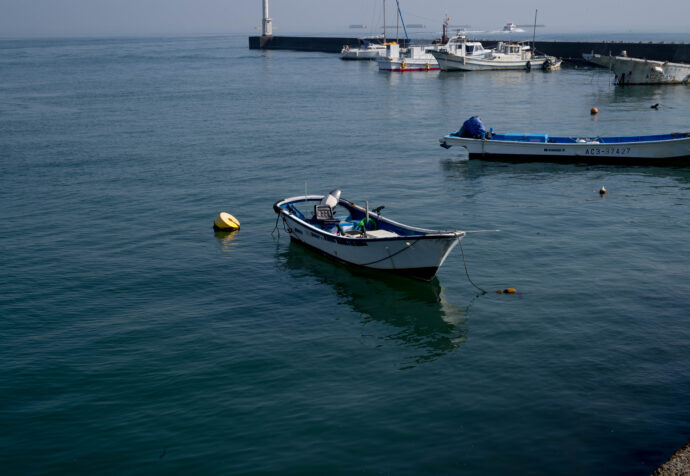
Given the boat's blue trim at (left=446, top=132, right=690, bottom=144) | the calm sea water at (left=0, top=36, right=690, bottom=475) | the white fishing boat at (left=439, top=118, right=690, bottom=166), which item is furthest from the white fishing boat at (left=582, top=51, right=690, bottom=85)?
the calm sea water at (left=0, top=36, right=690, bottom=475)

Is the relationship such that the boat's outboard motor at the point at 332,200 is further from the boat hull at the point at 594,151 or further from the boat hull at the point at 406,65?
the boat hull at the point at 406,65

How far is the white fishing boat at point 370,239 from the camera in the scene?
24109 millimetres

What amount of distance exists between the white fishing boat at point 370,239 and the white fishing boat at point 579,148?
19545mm

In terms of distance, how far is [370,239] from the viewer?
2492 centimetres

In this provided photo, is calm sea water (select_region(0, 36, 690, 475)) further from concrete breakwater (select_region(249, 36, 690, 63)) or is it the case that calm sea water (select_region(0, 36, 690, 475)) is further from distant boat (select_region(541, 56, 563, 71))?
concrete breakwater (select_region(249, 36, 690, 63))

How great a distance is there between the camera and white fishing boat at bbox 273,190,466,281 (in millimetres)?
24109

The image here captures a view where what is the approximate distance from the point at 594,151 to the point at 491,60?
78.3 meters

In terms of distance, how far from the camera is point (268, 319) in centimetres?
2225

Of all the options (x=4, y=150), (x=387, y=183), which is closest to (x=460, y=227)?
(x=387, y=183)

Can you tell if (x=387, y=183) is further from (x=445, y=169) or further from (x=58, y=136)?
(x=58, y=136)

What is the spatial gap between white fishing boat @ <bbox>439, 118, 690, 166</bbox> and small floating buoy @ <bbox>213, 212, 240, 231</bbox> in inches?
811

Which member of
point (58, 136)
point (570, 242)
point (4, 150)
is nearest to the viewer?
point (570, 242)

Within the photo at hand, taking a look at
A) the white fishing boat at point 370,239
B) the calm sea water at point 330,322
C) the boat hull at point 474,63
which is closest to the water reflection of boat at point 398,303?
the calm sea water at point 330,322

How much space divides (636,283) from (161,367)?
1698 cm
